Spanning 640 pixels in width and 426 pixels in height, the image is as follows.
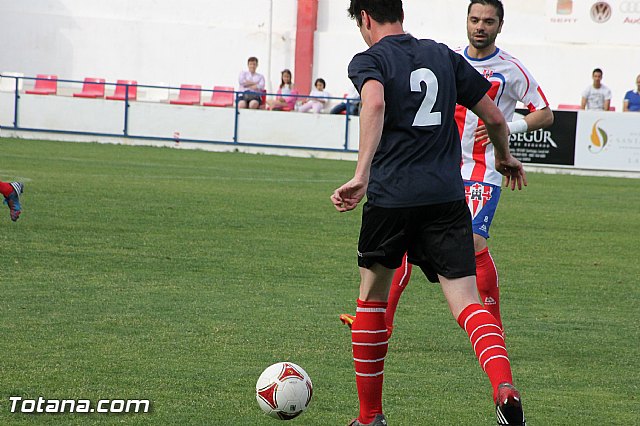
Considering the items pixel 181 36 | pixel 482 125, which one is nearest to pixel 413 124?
pixel 482 125

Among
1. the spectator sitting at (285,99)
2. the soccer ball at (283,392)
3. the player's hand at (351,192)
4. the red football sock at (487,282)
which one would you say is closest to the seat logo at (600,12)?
the spectator sitting at (285,99)

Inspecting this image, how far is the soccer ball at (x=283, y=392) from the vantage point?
4602 mm

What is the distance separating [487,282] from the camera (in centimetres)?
625

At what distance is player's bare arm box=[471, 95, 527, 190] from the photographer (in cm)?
459

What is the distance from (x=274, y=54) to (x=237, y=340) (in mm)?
28711

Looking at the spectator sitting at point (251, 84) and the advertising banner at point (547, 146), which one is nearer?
the advertising banner at point (547, 146)

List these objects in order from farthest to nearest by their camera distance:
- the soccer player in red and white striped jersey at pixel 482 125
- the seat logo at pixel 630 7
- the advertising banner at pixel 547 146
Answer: the seat logo at pixel 630 7 < the advertising banner at pixel 547 146 < the soccer player in red and white striped jersey at pixel 482 125

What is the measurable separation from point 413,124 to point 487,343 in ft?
3.08

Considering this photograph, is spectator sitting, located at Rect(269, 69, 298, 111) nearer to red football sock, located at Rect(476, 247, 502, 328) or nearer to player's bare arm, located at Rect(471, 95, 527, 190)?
red football sock, located at Rect(476, 247, 502, 328)

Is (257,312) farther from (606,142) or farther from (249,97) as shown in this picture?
(249,97)

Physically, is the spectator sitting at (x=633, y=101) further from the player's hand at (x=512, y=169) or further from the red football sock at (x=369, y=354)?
the red football sock at (x=369, y=354)

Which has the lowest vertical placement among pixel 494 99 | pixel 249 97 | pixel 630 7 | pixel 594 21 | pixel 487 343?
pixel 487 343

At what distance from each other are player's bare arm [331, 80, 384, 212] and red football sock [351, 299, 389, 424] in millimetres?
719

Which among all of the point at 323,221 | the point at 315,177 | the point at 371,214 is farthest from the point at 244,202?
the point at 371,214
